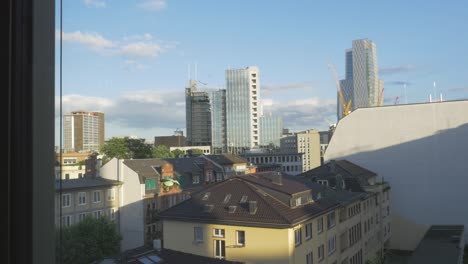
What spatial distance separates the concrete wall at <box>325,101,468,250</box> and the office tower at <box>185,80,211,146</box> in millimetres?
5544

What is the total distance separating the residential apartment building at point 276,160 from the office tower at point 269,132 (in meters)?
0.12

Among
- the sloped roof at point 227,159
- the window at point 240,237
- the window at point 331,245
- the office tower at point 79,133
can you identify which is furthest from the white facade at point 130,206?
the office tower at point 79,133

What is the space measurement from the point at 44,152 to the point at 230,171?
6.55 m

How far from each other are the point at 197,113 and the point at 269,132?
1.88 metres

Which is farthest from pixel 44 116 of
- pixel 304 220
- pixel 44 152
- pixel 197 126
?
pixel 304 220

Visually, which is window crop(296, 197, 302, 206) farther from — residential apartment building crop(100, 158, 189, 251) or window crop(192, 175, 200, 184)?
window crop(192, 175, 200, 184)

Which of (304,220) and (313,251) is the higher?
(304,220)

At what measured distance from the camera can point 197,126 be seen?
363 centimetres

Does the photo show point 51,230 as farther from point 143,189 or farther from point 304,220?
point 143,189

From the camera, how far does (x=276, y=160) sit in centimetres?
515

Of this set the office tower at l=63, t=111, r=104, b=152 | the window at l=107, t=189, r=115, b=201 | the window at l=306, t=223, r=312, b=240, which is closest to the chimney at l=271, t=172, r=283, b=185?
the window at l=306, t=223, r=312, b=240

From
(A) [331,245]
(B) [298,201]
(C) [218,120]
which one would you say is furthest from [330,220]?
(C) [218,120]

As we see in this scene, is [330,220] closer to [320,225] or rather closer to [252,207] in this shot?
[320,225]

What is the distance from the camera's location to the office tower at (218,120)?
4.18 meters
